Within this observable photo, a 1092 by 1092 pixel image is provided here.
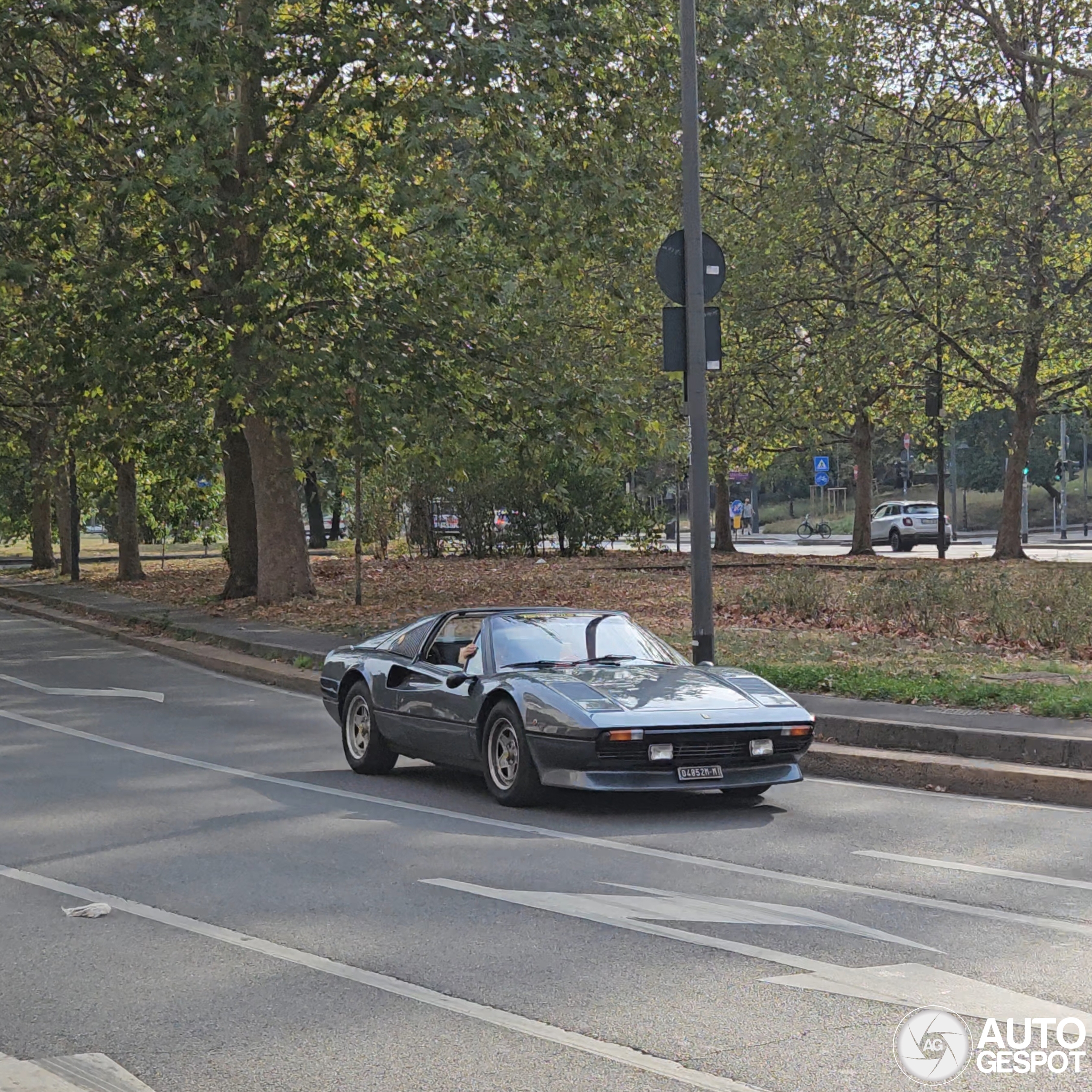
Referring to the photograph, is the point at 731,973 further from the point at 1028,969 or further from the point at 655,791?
the point at 655,791

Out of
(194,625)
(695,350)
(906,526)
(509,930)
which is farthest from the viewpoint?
(906,526)

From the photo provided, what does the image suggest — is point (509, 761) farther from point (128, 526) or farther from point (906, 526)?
point (906, 526)

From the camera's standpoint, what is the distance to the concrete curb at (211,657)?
60.9ft

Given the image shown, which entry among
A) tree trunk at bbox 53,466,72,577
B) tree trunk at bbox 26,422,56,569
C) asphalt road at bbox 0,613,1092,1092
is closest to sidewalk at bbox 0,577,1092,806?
asphalt road at bbox 0,613,1092,1092

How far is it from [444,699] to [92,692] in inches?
330

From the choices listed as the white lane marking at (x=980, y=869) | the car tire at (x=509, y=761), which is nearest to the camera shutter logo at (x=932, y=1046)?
the white lane marking at (x=980, y=869)

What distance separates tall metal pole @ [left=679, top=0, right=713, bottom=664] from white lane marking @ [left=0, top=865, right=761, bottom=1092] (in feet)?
24.5

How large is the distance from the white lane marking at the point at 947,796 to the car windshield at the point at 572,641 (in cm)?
135

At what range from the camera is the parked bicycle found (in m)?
73.8

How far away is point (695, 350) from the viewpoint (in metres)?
14.6

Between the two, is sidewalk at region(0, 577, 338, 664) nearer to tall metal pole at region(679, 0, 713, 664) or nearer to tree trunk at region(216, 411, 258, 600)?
tree trunk at region(216, 411, 258, 600)

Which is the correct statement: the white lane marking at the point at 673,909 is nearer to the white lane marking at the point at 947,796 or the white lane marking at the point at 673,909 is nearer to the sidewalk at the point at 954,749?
the white lane marking at the point at 947,796

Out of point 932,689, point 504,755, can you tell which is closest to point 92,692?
point 504,755

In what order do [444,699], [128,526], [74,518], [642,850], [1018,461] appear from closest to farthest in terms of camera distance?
[642,850], [444,699], [1018,461], [128,526], [74,518]
